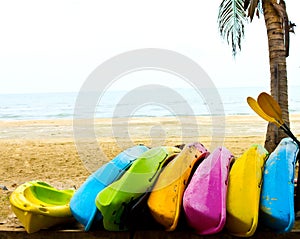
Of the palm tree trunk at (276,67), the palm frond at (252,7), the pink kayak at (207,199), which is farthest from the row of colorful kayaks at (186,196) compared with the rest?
the palm frond at (252,7)

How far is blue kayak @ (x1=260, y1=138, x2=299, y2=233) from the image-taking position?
1.54 m

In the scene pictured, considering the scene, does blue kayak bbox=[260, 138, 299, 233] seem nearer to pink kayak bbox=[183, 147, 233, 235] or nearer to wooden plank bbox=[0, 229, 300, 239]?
wooden plank bbox=[0, 229, 300, 239]

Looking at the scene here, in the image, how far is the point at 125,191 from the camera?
5.28 ft

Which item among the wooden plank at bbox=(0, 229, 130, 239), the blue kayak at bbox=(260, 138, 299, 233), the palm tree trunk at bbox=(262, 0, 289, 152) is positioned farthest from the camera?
the palm tree trunk at bbox=(262, 0, 289, 152)

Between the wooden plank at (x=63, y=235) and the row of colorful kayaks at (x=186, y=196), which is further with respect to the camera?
the wooden plank at (x=63, y=235)

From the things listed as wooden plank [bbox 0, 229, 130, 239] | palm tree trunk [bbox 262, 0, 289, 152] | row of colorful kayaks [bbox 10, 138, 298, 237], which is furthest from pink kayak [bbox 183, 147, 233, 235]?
palm tree trunk [bbox 262, 0, 289, 152]

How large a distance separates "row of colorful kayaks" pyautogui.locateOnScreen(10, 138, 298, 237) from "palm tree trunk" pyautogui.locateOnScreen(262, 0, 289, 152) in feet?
15.7

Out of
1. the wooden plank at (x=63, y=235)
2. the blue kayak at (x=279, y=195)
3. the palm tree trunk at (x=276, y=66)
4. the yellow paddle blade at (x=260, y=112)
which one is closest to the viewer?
the blue kayak at (x=279, y=195)

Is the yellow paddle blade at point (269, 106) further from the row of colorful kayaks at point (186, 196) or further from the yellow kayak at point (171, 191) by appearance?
the yellow kayak at point (171, 191)

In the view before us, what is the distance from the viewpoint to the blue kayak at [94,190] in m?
1.70

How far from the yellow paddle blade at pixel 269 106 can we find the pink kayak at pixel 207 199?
0.32 meters

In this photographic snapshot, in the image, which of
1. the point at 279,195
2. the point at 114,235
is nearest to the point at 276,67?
the point at 279,195

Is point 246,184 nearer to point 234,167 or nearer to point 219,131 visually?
point 234,167

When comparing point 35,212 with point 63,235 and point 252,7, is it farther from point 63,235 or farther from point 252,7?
point 252,7
